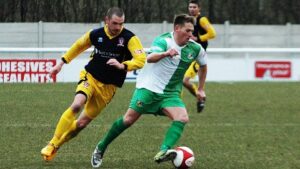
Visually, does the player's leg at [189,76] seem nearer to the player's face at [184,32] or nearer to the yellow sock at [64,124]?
the yellow sock at [64,124]

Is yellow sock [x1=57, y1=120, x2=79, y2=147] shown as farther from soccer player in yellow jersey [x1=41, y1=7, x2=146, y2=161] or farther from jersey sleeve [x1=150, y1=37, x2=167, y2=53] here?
jersey sleeve [x1=150, y1=37, x2=167, y2=53]

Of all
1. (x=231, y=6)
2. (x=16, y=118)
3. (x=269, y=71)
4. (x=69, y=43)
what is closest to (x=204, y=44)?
(x=16, y=118)

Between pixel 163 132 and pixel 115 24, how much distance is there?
137 inches

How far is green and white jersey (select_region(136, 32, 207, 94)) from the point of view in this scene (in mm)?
8398

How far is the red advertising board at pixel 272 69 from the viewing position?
74.4 feet

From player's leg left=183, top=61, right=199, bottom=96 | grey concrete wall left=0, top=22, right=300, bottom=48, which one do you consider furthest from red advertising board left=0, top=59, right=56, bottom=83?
player's leg left=183, top=61, right=199, bottom=96

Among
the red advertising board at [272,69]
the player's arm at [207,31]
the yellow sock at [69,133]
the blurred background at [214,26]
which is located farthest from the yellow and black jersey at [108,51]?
the red advertising board at [272,69]

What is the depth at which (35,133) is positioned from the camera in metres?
11.4

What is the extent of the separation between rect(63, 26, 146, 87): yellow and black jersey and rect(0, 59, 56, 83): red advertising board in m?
11.9

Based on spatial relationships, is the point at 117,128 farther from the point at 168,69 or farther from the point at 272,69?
the point at 272,69

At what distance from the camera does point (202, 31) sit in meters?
15.0

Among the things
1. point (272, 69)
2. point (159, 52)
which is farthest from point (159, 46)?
point (272, 69)

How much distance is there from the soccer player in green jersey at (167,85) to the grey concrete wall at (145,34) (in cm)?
1768

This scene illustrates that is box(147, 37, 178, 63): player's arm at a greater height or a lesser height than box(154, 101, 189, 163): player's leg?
greater
